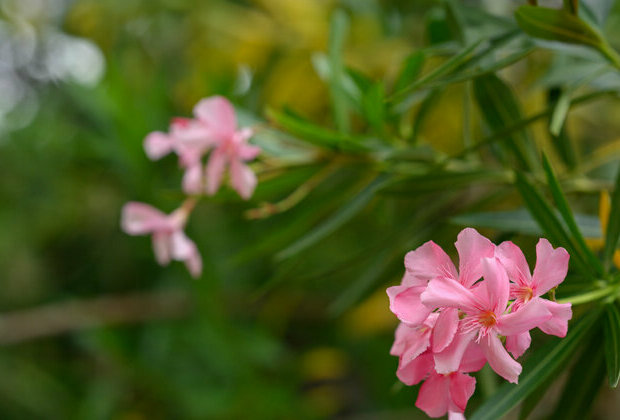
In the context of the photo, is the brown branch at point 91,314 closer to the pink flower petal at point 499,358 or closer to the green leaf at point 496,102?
the green leaf at point 496,102

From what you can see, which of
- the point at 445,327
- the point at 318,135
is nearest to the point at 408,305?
the point at 445,327

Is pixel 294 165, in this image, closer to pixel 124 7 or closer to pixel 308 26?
pixel 308 26

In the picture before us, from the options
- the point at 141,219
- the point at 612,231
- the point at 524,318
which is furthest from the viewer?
the point at 141,219

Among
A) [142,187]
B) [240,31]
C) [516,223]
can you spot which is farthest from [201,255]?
[516,223]

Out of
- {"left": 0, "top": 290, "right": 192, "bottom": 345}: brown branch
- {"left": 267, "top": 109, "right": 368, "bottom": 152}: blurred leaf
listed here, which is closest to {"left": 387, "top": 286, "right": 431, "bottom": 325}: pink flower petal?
{"left": 267, "top": 109, "right": 368, "bottom": 152}: blurred leaf

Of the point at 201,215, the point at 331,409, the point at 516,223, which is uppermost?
the point at 201,215

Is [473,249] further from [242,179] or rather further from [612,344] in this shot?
[242,179]

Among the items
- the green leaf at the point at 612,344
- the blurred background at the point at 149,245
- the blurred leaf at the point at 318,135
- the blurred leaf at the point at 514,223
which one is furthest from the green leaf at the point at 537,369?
the blurred background at the point at 149,245
